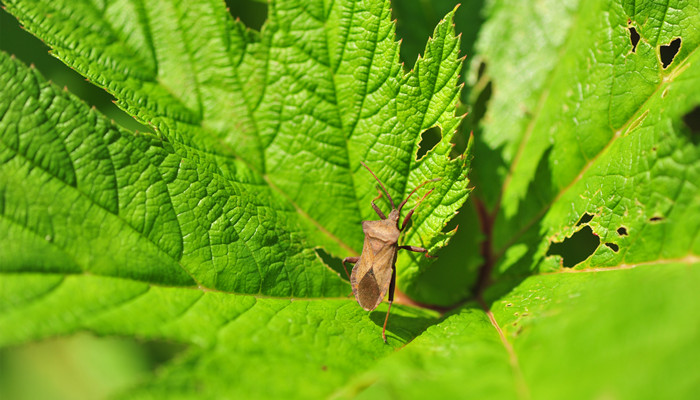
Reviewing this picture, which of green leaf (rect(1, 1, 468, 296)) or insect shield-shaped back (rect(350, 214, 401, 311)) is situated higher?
green leaf (rect(1, 1, 468, 296))

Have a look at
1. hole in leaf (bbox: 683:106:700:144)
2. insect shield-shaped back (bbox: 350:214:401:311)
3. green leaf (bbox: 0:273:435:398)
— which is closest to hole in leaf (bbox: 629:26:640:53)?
hole in leaf (bbox: 683:106:700:144)

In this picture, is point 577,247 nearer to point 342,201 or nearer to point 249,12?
point 342,201

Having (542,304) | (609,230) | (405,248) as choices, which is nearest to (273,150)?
(405,248)

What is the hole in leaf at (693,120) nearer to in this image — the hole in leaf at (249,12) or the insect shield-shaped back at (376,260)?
the insect shield-shaped back at (376,260)

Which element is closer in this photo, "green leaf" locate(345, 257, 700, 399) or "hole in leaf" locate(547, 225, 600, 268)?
"green leaf" locate(345, 257, 700, 399)

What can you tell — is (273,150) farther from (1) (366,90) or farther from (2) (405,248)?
(2) (405,248)

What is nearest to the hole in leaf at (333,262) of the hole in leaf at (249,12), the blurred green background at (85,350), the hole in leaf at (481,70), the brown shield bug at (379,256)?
the brown shield bug at (379,256)

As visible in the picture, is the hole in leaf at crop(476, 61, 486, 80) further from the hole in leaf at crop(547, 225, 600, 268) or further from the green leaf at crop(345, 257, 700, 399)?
the green leaf at crop(345, 257, 700, 399)
